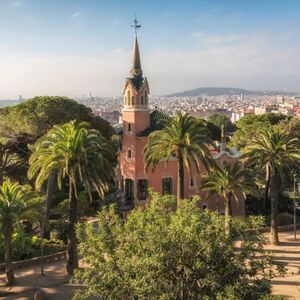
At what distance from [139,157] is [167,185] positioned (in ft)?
11.7

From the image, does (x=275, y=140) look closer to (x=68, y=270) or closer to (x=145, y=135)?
(x=145, y=135)

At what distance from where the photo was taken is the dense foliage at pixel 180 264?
13.6m

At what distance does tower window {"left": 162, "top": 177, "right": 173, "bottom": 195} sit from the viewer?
1481 inches

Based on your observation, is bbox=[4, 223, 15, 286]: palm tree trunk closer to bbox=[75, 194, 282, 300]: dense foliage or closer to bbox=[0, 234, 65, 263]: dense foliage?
bbox=[0, 234, 65, 263]: dense foliage

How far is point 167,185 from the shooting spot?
37.8 m

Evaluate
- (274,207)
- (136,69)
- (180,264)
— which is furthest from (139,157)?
(180,264)

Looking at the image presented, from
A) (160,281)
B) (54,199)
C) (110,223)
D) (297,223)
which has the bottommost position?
(297,223)

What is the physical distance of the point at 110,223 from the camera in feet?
54.7

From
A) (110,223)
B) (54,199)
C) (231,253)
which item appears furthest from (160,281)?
(54,199)

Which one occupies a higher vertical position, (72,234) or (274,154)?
(274,154)

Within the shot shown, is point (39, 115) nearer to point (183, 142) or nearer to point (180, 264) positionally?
point (183, 142)

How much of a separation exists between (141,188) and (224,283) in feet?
78.5

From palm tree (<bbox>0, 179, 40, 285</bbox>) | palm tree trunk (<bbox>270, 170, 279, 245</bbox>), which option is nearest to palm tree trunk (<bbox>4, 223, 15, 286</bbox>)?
palm tree (<bbox>0, 179, 40, 285</bbox>)

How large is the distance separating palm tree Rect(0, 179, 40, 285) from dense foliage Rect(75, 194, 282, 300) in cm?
870
